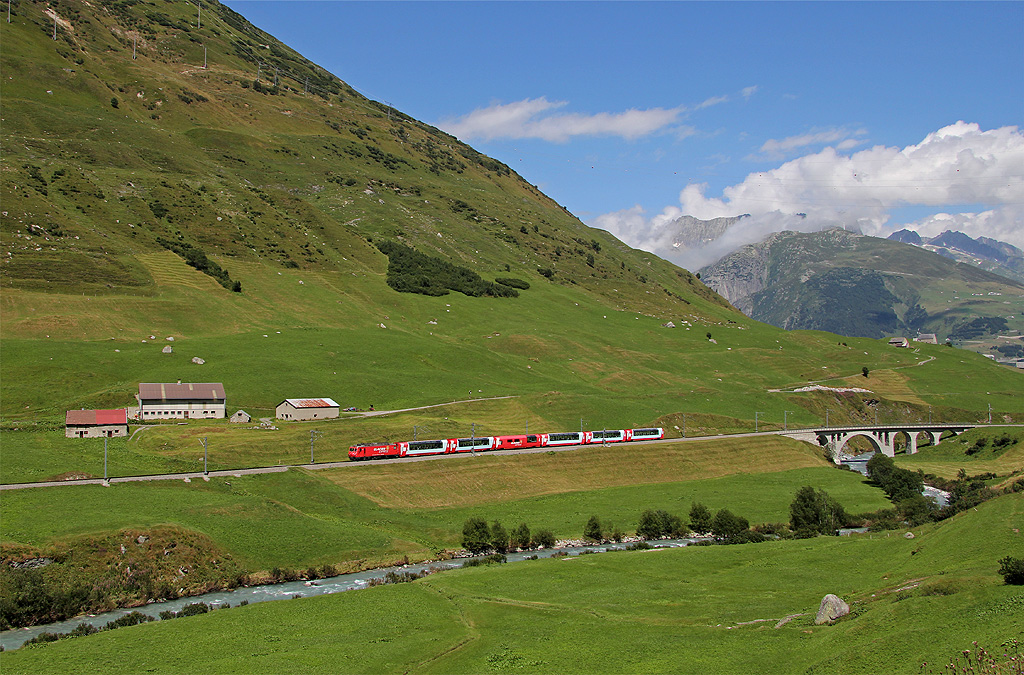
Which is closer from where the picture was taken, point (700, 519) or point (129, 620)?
point (129, 620)

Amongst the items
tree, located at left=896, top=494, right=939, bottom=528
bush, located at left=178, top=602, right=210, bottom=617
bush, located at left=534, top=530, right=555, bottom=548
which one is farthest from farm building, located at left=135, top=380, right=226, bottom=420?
tree, located at left=896, top=494, right=939, bottom=528

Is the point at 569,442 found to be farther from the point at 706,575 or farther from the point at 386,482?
the point at 706,575

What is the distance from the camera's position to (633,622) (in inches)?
2197

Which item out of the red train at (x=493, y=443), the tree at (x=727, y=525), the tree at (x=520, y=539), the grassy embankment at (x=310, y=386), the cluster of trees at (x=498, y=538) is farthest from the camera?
the red train at (x=493, y=443)

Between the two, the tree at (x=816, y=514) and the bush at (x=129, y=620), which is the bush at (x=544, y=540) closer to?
the tree at (x=816, y=514)

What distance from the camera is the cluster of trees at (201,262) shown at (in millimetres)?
184250

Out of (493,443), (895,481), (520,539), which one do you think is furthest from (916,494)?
(520,539)

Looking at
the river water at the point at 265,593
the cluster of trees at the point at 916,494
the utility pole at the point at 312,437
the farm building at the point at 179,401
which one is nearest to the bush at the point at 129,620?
the river water at the point at 265,593

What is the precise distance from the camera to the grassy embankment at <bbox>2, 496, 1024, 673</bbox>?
139 feet

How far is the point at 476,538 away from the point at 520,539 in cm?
555

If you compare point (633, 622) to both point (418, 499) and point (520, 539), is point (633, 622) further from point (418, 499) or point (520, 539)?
point (418, 499)

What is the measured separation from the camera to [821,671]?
40281 millimetres

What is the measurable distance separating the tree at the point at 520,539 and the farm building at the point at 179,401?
57762 millimetres

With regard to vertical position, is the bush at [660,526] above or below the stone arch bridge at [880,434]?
below
